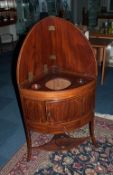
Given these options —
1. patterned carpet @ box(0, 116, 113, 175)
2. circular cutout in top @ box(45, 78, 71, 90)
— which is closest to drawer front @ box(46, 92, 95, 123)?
circular cutout in top @ box(45, 78, 71, 90)

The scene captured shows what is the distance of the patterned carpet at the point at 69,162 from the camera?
1.72 metres

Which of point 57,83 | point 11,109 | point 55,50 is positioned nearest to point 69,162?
point 57,83

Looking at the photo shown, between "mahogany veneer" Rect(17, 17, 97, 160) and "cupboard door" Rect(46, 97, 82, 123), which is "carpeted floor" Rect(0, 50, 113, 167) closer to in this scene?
"mahogany veneer" Rect(17, 17, 97, 160)

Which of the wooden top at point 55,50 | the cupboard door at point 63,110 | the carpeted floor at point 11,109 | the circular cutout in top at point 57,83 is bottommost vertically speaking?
the carpeted floor at point 11,109

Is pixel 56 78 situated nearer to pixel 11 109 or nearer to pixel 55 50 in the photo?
pixel 55 50

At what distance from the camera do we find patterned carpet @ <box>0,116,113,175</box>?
1.72m

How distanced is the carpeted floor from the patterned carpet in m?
0.12

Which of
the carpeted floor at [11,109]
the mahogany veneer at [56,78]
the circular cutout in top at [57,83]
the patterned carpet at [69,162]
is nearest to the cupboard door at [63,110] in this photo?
the mahogany veneer at [56,78]

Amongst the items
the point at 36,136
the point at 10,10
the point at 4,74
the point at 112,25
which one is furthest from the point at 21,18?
the point at 36,136

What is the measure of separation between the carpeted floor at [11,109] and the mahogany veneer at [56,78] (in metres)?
0.30

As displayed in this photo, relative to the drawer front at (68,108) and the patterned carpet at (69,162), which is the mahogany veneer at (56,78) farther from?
the patterned carpet at (69,162)

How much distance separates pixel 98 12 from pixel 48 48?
6.41 m

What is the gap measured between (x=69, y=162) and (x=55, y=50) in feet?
3.04

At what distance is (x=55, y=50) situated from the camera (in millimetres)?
1758
